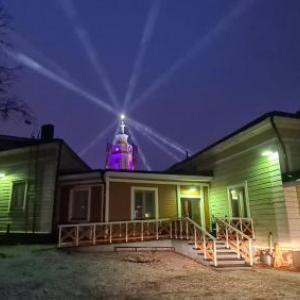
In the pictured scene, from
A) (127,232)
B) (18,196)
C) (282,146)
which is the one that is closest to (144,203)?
(127,232)

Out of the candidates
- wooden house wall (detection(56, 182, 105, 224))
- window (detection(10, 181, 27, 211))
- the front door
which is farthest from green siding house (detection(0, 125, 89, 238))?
the front door

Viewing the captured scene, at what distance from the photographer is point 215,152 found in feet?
58.1

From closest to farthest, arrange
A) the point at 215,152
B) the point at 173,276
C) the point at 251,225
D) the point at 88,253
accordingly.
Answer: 1. the point at 173,276
2. the point at 88,253
3. the point at 251,225
4. the point at 215,152

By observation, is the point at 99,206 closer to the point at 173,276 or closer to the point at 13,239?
the point at 13,239

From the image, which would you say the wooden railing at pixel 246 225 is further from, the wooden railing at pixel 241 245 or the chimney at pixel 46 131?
the chimney at pixel 46 131

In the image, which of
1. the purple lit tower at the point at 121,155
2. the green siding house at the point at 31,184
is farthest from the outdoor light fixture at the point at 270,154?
the purple lit tower at the point at 121,155

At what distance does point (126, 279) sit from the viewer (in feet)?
27.6

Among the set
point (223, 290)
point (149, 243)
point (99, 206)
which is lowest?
point (223, 290)

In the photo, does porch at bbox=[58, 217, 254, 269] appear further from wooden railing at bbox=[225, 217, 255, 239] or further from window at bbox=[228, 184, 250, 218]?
window at bbox=[228, 184, 250, 218]

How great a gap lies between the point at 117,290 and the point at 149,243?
696 cm

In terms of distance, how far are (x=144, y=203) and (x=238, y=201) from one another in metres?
4.78

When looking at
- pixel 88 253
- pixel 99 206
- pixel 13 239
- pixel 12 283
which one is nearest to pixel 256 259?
pixel 88 253

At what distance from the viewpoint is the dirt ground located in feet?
23.1

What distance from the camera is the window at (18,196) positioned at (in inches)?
712
